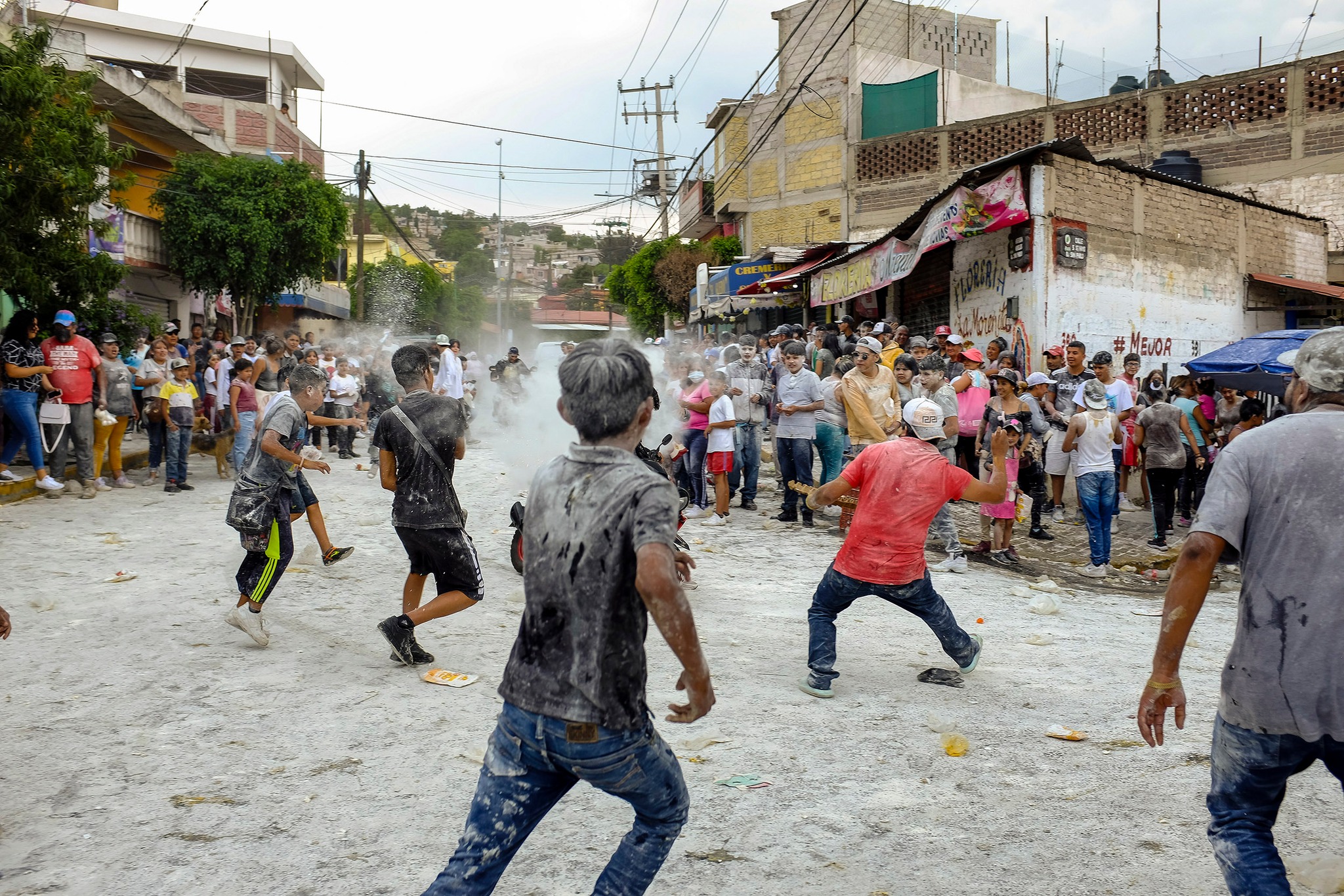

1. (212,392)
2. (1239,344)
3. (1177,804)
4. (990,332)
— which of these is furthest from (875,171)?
(1177,804)

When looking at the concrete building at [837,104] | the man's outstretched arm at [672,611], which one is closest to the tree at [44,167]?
the man's outstretched arm at [672,611]

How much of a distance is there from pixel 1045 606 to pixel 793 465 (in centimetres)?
372

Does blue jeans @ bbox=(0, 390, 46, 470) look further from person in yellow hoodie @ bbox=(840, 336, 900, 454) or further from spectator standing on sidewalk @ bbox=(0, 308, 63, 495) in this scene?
person in yellow hoodie @ bbox=(840, 336, 900, 454)

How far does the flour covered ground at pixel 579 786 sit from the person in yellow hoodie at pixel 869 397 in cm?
232

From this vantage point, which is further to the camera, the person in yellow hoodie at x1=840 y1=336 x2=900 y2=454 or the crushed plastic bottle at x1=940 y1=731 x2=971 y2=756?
the person in yellow hoodie at x1=840 y1=336 x2=900 y2=454

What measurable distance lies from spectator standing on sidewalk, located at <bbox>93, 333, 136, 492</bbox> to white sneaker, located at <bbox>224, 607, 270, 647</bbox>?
263 inches

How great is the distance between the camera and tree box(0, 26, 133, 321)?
10.3 m

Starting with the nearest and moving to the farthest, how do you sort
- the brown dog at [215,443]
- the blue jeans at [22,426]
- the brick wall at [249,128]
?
the blue jeans at [22,426] < the brown dog at [215,443] < the brick wall at [249,128]

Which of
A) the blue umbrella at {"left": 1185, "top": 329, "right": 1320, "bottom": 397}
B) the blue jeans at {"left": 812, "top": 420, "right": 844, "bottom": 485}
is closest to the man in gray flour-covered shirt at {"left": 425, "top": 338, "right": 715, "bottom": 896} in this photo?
the blue jeans at {"left": 812, "top": 420, "right": 844, "bottom": 485}

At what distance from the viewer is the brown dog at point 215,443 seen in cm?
1273

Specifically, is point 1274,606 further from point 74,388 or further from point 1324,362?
point 74,388

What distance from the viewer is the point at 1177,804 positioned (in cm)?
378

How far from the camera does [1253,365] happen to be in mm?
9977

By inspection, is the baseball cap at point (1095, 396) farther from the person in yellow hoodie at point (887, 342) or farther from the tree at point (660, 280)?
the tree at point (660, 280)
